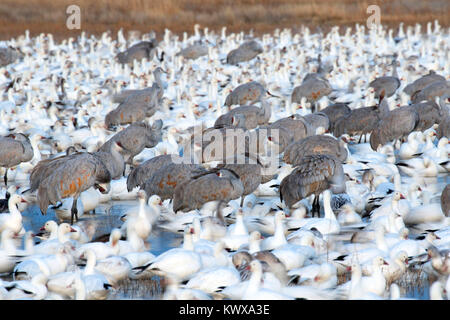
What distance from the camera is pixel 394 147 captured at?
49.9ft

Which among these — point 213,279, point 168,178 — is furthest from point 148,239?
point 213,279

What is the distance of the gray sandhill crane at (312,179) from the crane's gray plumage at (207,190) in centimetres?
59

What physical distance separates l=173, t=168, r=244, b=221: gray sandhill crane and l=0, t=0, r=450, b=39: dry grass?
25993mm

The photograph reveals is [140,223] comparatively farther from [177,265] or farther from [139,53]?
[139,53]

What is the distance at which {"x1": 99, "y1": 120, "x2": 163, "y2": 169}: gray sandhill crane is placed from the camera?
13.3 meters

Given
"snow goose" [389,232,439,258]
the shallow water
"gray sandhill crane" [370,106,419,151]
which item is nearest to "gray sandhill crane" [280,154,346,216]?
the shallow water

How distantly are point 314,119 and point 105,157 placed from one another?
4812 millimetres

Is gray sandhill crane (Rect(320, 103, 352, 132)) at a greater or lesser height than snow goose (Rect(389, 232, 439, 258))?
greater

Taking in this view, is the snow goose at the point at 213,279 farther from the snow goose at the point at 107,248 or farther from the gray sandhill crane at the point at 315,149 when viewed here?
the gray sandhill crane at the point at 315,149

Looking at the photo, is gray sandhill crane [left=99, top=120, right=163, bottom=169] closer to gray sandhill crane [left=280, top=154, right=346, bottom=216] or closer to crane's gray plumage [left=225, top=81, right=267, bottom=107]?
gray sandhill crane [left=280, top=154, right=346, bottom=216]

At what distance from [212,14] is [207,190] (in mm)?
27571

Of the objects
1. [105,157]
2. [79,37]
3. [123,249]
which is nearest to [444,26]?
[79,37]

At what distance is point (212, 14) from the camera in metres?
37.2
